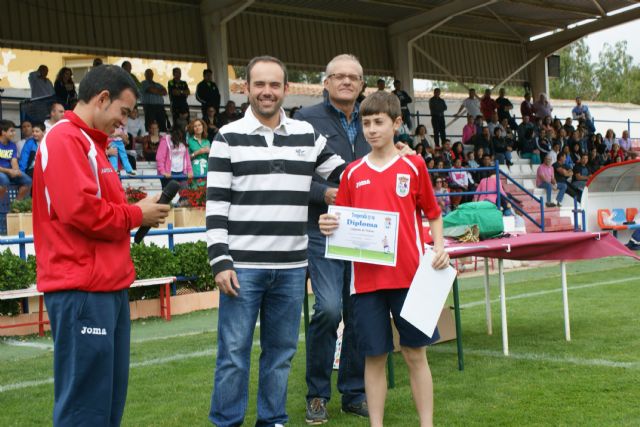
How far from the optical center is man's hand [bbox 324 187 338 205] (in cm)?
491

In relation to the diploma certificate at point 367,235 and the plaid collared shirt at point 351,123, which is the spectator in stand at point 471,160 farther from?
the diploma certificate at point 367,235

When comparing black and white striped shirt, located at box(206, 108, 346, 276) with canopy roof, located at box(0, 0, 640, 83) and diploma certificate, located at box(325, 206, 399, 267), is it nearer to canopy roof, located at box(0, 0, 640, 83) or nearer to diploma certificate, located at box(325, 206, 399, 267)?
diploma certificate, located at box(325, 206, 399, 267)

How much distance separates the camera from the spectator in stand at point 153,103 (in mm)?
17922

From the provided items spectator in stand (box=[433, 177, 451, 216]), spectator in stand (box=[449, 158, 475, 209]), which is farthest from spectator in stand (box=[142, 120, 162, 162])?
spectator in stand (box=[449, 158, 475, 209])

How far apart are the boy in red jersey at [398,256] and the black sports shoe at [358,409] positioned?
74 centimetres

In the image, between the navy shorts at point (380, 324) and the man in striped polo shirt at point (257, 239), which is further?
the navy shorts at point (380, 324)

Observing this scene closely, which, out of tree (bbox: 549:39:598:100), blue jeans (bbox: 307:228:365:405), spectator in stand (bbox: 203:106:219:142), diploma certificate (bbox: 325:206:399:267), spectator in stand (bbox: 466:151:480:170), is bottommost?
blue jeans (bbox: 307:228:365:405)

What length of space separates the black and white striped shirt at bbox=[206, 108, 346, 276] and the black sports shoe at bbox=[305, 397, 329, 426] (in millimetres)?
1122

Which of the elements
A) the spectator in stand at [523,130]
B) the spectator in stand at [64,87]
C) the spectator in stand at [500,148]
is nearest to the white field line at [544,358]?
the spectator in stand at [64,87]

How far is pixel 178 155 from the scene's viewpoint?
14.6 meters

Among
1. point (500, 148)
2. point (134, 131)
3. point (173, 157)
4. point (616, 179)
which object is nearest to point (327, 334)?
point (173, 157)

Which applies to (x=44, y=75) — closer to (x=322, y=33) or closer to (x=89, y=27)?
(x=89, y=27)

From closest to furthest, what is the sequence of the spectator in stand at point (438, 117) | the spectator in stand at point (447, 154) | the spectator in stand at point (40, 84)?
the spectator in stand at point (40, 84) < the spectator in stand at point (447, 154) < the spectator in stand at point (438, 117)

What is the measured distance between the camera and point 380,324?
4539 mm
